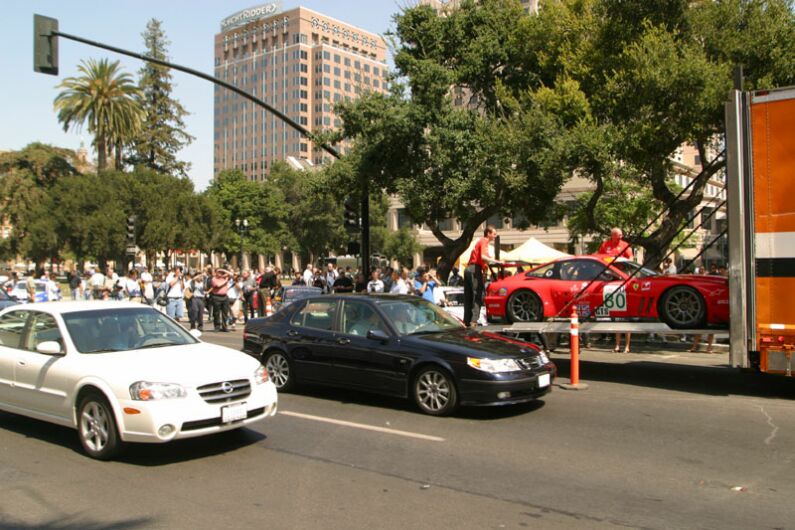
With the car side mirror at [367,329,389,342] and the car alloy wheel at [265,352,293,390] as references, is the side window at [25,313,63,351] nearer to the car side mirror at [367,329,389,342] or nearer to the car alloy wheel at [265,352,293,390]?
the car alloy wheel at [265,352,293,390]

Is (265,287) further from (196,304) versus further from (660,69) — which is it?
(660,69)

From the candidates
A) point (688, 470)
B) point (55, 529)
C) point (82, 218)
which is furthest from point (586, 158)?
point (82, 218)

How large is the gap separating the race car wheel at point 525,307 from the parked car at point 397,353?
105 inches

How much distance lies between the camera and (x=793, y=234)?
877 centimetres

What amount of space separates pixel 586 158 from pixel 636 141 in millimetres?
1308

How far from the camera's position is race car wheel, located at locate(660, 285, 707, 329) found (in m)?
10.3

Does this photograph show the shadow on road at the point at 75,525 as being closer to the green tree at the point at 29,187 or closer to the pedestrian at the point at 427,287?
the pedestrian at the point at 427,287

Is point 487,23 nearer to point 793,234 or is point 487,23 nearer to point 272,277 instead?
point 272,277

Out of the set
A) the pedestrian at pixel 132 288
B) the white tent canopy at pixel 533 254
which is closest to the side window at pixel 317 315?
the pedestrian at pixel 132 288

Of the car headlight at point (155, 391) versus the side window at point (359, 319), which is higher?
the side window at point (359, 319)

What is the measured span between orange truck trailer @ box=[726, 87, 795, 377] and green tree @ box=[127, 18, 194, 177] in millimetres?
65288

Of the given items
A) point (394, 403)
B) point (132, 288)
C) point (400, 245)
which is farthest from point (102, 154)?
point (394, 403)

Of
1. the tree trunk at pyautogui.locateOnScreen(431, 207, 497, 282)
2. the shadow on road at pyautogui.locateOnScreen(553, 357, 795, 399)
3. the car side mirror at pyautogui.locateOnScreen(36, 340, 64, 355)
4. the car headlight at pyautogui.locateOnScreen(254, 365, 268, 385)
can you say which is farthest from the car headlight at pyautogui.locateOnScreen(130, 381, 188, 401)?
the tree trunk at pyautogui.locateOnScreen(431, 207, 497, 282)

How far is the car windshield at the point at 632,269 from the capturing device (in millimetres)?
11156
